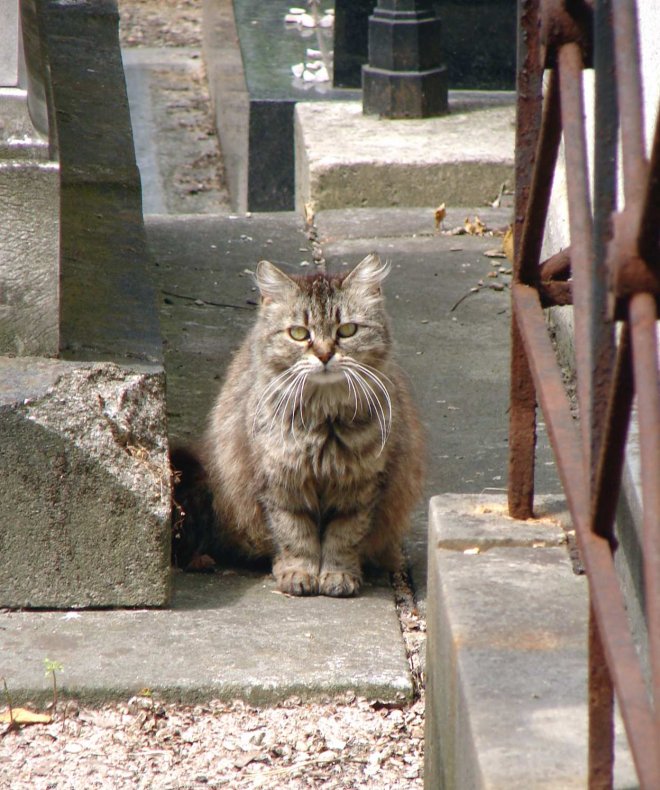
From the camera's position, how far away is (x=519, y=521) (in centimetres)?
249

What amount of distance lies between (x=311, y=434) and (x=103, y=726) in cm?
110

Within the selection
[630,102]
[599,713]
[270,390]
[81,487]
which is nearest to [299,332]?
[270,390]

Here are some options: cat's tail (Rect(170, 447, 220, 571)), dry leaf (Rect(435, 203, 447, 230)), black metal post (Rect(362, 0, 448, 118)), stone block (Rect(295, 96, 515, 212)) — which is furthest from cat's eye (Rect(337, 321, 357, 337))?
black metal post (Rect(362, 0, 448, 118))

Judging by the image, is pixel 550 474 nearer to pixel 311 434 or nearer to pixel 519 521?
pixel 311 434

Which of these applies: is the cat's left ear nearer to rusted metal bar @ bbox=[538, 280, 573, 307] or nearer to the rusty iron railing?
rusted metal bar @ bbox=[538, 280, 573, 307]

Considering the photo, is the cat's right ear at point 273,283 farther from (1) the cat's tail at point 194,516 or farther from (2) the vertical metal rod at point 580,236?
(2) the vertical metal rod at point 580,236

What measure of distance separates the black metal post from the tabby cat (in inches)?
135

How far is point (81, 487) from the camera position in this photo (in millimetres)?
3121

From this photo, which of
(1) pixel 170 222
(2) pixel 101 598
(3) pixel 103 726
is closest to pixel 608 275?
(3) pixel 103 726

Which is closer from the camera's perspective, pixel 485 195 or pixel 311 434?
pixel 311 434

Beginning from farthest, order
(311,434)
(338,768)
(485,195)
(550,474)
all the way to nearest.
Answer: (485,195) < (550,474) < (311,434) < (338,768)

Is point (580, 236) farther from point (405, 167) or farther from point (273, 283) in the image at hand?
point (405, 167)

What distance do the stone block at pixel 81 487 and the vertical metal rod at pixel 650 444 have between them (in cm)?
208

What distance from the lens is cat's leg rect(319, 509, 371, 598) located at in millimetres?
3700
